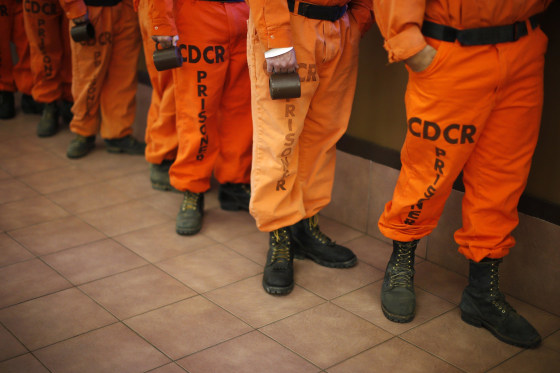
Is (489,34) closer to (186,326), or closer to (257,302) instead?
(257,302)

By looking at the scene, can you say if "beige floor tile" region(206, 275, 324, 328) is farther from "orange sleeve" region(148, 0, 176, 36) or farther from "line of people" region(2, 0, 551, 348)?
"orange sleeve" region(148, 0, 176, 36)

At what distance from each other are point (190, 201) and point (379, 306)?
993mm

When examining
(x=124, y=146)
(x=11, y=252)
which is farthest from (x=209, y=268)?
(x=124, y=146)

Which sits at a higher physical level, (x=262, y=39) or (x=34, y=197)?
(x=262, y=39)

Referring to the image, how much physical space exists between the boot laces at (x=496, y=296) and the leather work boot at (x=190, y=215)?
4.01ft

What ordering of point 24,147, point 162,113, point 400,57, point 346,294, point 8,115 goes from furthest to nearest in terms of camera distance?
point 8,115 → point 24,147 → point 162,113 → point 346,294 → point 400,57

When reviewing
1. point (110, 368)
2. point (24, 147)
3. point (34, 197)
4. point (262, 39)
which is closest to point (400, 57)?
point (262, 39)

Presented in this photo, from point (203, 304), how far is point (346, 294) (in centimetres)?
50

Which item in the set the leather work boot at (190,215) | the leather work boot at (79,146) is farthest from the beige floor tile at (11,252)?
the leather work boot at (79,146)

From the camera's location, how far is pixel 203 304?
6.90 ft

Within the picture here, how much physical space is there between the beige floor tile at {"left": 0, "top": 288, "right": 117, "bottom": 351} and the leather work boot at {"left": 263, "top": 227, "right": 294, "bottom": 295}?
55cm

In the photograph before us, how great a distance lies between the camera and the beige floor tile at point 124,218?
2660 mm

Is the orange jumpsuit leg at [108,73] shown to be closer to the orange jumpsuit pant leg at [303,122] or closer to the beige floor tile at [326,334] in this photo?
the orange jumpsuit pant leg at [303,122]

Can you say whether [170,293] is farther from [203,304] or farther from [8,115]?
[8,115]
